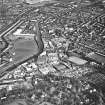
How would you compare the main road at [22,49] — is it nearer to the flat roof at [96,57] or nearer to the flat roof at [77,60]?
the flat roof at [77,60]

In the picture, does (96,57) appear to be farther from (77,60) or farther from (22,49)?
(22,49)

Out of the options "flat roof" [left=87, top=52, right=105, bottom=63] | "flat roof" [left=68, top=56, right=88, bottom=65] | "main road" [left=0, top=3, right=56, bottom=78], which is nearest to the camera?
"flat roof" [left=68, top=56, right=88, bottom=65]

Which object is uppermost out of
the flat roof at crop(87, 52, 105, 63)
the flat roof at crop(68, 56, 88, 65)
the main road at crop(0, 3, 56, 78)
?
the flat roof at crop(87, 52, 105, 63)

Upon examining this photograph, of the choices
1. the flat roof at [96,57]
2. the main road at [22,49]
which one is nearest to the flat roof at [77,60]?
the flat roof at [96,57]

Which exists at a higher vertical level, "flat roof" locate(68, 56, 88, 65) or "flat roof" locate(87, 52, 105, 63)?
"flat roof" locate(87, 52, 105, 63)

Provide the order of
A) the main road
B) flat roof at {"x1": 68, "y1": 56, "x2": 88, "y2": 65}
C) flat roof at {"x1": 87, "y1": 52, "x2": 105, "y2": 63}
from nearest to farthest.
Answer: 1. flat roof at {"x1": 68, "y1": 56, "x2": 88, "y2": 65}
2. flat roof at {"x1": 87, "y1": 52, "x2": 105, "y2": 63}
3. the main road

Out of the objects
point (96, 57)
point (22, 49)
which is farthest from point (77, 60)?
Answer: point (22, 49)

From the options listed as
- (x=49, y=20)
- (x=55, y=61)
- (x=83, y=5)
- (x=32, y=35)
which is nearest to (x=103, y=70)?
(x=55, y=61)

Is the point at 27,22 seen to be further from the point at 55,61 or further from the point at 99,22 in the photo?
the point at 55,61

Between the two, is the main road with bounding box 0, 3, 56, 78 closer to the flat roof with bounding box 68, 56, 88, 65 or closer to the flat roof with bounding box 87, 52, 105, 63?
the flat roof with bounding box 68, 56, 88, 65

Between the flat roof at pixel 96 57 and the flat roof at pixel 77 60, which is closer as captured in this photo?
the flat roof at pixel 77 60

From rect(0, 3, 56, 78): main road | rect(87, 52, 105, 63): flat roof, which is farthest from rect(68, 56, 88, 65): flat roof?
rect(0, 3, 56, 78): main road
